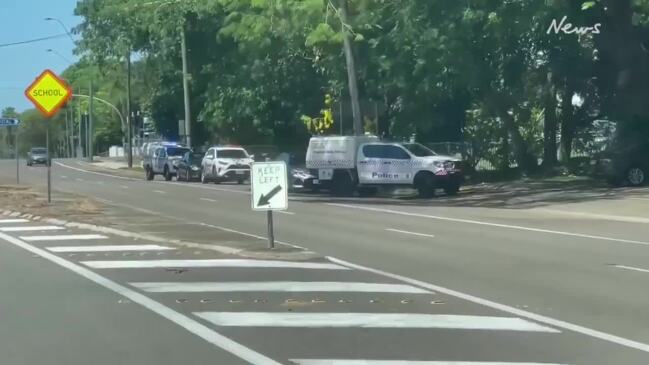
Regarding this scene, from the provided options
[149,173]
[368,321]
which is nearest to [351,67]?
[149,173]

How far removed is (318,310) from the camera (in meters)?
11.1

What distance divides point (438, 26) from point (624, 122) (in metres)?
7.14

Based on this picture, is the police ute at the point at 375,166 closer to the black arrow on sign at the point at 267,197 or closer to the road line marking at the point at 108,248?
the road line marking at the point at 108,248

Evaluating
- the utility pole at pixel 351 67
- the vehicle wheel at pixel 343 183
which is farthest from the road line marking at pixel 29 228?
the utility pole at pixel 351 67

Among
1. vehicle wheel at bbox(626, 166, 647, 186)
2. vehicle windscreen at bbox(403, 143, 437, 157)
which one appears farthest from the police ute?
vehicle wheel at bbox(626, 166, 647, 186)

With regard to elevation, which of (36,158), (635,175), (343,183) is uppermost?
(36,158)

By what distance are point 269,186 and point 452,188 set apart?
19.2 meters

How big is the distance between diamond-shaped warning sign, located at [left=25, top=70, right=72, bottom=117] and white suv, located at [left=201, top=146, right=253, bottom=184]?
20.8 meters

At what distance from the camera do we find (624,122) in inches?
1448

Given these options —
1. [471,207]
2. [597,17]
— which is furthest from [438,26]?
[471,207]

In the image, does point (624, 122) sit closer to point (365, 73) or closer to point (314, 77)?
point (365, 73)

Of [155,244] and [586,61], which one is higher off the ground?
[586,61]

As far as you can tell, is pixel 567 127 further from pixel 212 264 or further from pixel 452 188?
pixel 212 264

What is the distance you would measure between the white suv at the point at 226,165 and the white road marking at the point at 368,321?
36227mm
